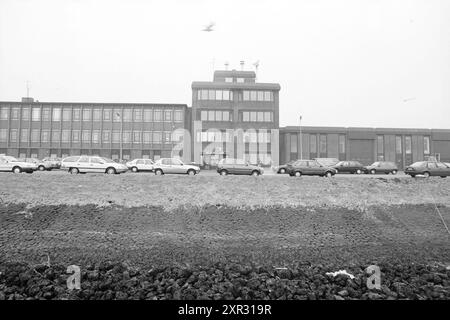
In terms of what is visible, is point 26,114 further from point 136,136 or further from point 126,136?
point 136,136

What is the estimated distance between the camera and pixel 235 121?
166ft

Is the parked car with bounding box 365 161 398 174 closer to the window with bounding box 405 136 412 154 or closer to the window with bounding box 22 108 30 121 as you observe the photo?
the window with bounding box 405 136 412 154

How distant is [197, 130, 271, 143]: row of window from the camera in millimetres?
49875

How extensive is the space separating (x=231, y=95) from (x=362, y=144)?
28903 mm

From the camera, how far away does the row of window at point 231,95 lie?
5162 cm

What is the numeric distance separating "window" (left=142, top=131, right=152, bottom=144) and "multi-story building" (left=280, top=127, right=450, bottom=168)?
88.8ft

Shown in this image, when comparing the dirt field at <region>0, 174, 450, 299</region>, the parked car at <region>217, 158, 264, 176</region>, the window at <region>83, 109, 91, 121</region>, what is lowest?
the dirt field at <region>0, 174, 450, 299</region>

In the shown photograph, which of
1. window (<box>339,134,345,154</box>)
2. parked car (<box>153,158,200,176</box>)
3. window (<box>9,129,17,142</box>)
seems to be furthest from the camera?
window (<box>9,129,17,142</box>)

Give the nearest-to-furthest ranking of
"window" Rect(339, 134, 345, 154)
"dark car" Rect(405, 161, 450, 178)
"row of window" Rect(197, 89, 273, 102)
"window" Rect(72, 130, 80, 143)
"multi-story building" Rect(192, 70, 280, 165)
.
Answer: "dark car" Rect(405, 161, 450, 178) → "multi-story building" Rect(192, 70, 280, 165) → "row of window" Rect(197, 89, 273, 102) → "window" Rect(339, 134, 345, 154) → "window" Rect(72, 130, 80, 143)

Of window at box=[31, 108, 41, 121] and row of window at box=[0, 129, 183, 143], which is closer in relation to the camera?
row of window at box=[0, 129, 183, 143]

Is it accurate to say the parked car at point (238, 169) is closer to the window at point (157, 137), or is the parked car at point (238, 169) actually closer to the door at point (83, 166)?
the door at point (83, 166)

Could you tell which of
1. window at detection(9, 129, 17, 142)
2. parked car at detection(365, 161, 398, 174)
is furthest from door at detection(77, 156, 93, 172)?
window at detection(9, 129, 17, 142)

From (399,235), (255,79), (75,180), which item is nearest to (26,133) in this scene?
(255,79)

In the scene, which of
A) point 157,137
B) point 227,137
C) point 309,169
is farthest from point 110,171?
point 157,137
